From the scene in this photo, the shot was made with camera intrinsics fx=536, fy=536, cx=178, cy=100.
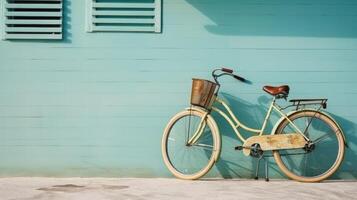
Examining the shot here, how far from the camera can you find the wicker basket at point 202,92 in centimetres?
611

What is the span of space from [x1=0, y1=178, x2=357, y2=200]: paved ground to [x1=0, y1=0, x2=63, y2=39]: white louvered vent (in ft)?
5.79

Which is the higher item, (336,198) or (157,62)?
(157,62)

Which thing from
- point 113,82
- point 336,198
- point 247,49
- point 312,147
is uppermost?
point 247,49

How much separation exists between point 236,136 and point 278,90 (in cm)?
80

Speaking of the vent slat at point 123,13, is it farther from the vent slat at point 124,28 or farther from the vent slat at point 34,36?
the vent slat at point 34,36

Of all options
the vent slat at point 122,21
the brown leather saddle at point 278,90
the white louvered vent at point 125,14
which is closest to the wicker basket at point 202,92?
the brown leather saddle at point 278,90

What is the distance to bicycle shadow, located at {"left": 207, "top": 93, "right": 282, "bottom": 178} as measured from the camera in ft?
21.4

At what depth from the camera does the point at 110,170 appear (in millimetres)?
6535

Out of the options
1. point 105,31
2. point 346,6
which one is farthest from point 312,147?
point 105,31

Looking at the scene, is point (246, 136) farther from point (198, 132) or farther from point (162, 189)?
point (162, 189)

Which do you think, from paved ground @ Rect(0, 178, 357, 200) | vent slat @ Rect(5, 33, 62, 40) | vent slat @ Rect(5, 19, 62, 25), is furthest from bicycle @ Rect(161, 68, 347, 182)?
vent slat @ Rect(5, 19, 62, 25)

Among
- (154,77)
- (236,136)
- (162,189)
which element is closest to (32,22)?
(154,77)

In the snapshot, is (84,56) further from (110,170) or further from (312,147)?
(312,147)

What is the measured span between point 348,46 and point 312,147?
1.37m
